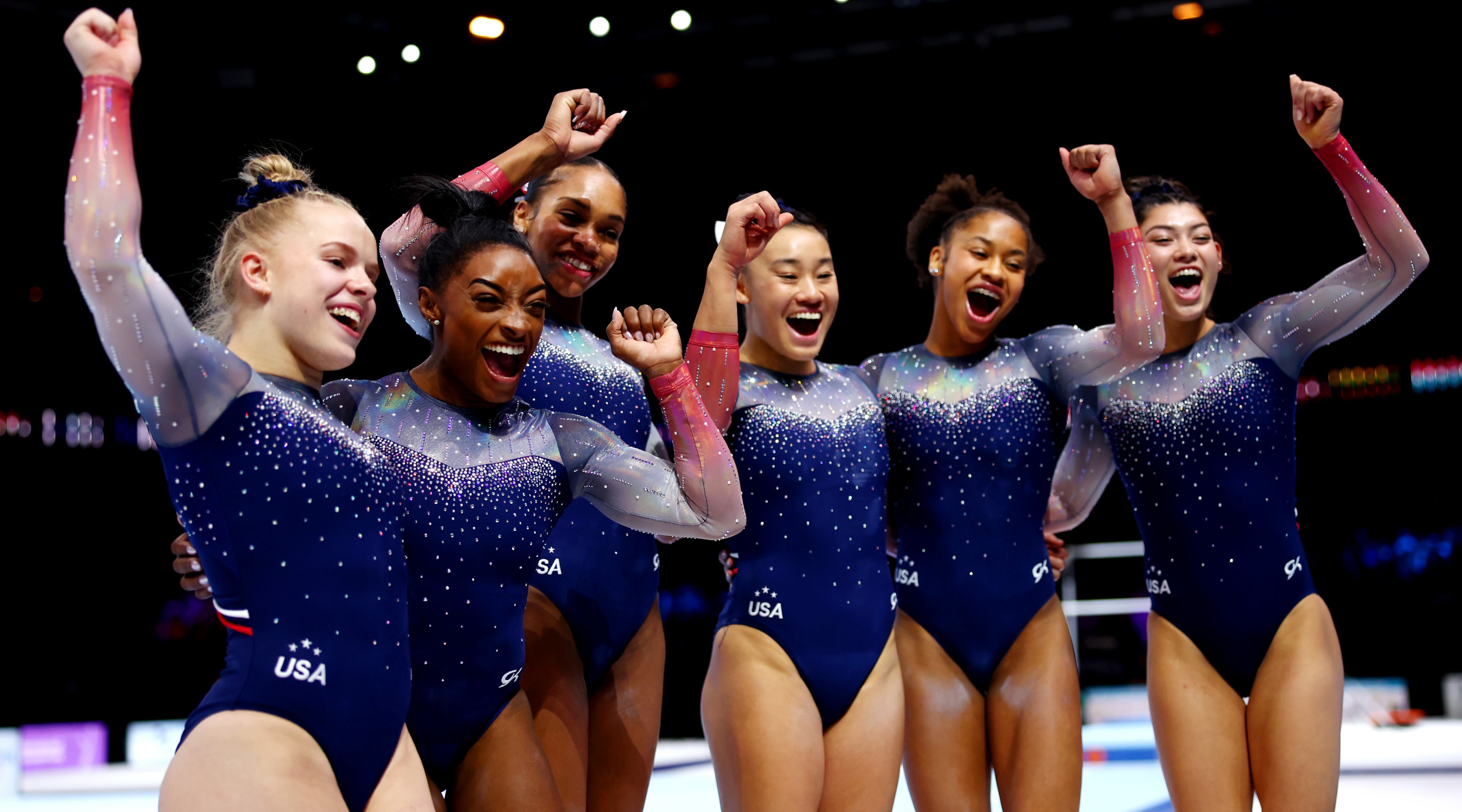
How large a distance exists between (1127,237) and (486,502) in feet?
5.60

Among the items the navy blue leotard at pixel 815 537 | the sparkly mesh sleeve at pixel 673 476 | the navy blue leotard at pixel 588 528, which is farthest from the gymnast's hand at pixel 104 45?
the navy blue leotard at pixel 815 537

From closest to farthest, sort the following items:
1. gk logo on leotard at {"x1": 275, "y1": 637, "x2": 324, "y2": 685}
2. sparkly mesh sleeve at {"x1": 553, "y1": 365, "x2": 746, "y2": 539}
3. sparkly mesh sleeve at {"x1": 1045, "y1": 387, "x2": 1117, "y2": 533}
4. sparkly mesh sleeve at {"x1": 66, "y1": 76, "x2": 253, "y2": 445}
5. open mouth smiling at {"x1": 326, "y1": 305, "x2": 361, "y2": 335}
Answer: sparkly mesh sleeve at {"x1": 66, "y1": 76, "x2": 253, "y2": 445} < gk logo on leotard at {"x1": 275, "y1": 637, "x2": 324, "y2": 685} < open mouth smiling at {"x1": 326, "y1": 305, "x2": 361, "y2": 335} < sparkly mesh sleeve at {"x1": 553, "y1": 365, "x2": 746, "y2": 539} < sparkly mesh sleeve at {"x1": 1045, "y1": 387, "x2": 1117, "y2": 533}

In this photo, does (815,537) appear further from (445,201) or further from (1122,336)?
(445,201)

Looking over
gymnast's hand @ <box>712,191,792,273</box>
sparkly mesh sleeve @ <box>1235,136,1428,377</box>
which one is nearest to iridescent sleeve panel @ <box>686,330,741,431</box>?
gymnast's hand @ <box>712,191,792,273</box>

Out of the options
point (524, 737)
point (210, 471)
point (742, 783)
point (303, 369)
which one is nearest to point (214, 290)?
point (303, 369)

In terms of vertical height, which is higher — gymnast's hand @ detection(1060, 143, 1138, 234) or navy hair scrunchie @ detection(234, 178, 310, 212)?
gymnast's hand @ detection(1060, 143, 1138, 234)

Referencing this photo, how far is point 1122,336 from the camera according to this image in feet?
9.18

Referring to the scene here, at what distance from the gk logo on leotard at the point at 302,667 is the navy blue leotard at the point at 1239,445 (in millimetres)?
2190

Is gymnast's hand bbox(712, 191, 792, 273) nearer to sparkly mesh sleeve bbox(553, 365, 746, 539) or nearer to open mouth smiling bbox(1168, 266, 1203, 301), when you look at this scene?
sparkly mesh sleeve bbox(553, 365, 746, 539)

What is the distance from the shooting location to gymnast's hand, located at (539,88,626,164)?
8.59 ft

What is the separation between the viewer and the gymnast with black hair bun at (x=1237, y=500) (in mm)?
2785

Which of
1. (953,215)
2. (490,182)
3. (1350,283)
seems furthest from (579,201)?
(1350,283)

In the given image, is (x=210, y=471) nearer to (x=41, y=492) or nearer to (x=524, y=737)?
(x=524, y=737)

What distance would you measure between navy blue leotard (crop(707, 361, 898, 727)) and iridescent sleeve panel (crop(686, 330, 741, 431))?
19 centimetres
